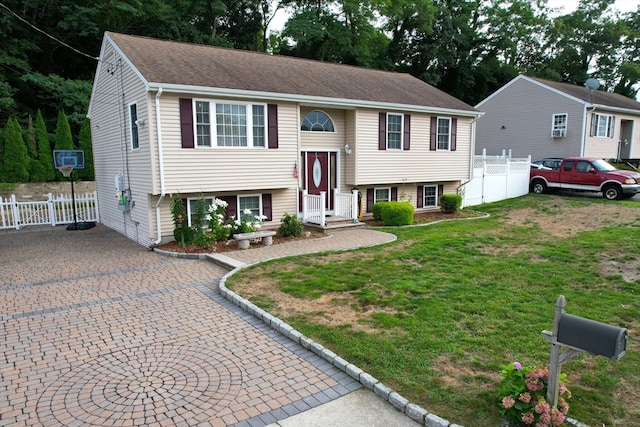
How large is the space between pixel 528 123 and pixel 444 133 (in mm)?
11641

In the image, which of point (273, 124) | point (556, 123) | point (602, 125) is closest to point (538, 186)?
point (556, 123)

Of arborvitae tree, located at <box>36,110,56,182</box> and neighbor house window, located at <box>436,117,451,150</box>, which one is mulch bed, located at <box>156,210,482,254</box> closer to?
neighbor house window, located at <box>436,117,451,150</box>

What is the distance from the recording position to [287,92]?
12078mm

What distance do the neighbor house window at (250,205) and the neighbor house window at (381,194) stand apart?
4.81 m

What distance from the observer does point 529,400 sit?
126 inches

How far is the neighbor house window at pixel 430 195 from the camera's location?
55.1 ft

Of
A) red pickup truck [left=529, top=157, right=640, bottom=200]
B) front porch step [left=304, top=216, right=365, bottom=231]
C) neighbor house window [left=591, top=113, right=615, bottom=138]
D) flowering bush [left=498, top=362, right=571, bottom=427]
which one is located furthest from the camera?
neighbor house window [left=591, top=113, right=615, bottom=138]

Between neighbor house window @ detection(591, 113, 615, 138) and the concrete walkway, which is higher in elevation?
neighbor house window @ detection(591, 113, 615, 138)

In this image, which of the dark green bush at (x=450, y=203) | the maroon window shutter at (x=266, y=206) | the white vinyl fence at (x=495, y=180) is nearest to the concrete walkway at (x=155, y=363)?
the maroon window shutter at (x=266, y=206)

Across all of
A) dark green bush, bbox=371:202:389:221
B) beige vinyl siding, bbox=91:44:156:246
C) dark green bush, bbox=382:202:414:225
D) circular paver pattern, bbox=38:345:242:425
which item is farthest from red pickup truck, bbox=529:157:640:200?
circular paver pattern, bbox=38:345:242:425

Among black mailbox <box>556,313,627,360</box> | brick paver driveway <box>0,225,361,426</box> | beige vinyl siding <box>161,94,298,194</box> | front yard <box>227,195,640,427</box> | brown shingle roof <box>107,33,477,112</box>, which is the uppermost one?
brown shingle roof <box>107,33,477,112</box>

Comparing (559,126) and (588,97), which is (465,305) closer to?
(559,126)

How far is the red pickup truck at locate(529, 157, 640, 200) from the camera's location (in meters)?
16.3

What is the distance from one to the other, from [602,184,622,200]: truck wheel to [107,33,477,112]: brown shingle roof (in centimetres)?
671
